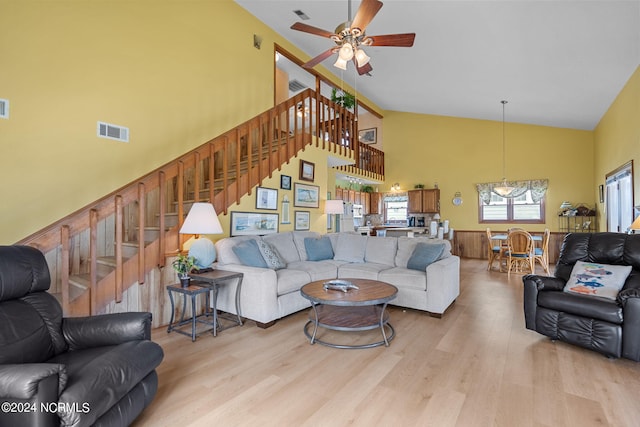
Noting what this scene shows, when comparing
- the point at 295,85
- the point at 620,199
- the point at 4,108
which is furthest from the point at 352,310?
the point at 295,85

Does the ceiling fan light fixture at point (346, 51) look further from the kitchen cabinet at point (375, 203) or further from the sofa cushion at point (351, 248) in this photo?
the kitchen cabinet at point (375, 203)

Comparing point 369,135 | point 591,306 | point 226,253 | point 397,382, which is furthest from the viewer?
point 369,135

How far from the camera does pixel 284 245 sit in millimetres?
4512

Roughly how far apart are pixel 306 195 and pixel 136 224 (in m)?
2.80

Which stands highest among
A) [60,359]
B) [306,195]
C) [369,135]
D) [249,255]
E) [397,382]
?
[369,135]

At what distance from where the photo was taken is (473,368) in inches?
95.1

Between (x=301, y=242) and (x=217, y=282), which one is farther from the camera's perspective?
(x=301, y=242)

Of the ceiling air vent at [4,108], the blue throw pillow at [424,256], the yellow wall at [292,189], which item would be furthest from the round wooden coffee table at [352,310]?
the ceiling air vent at [4,108]

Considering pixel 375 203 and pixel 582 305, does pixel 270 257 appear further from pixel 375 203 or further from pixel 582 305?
pixel 375 203

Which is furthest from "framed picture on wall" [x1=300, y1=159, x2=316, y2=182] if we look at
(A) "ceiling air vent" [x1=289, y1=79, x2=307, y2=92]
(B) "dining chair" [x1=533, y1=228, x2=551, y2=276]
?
(B) "dining chair" [x1=533, y1=228, x2=551, y2=276]

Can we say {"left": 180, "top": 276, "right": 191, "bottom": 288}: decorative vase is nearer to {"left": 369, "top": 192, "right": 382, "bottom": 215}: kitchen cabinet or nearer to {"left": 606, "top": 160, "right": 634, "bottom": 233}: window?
{"left": 606, "top": 160, "right": 634, "bottom": 233}: window

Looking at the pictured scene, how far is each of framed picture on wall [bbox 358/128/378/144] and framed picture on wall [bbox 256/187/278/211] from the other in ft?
21.3

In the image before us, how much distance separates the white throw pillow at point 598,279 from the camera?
8.84ft

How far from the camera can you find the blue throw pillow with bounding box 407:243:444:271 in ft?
12.9
